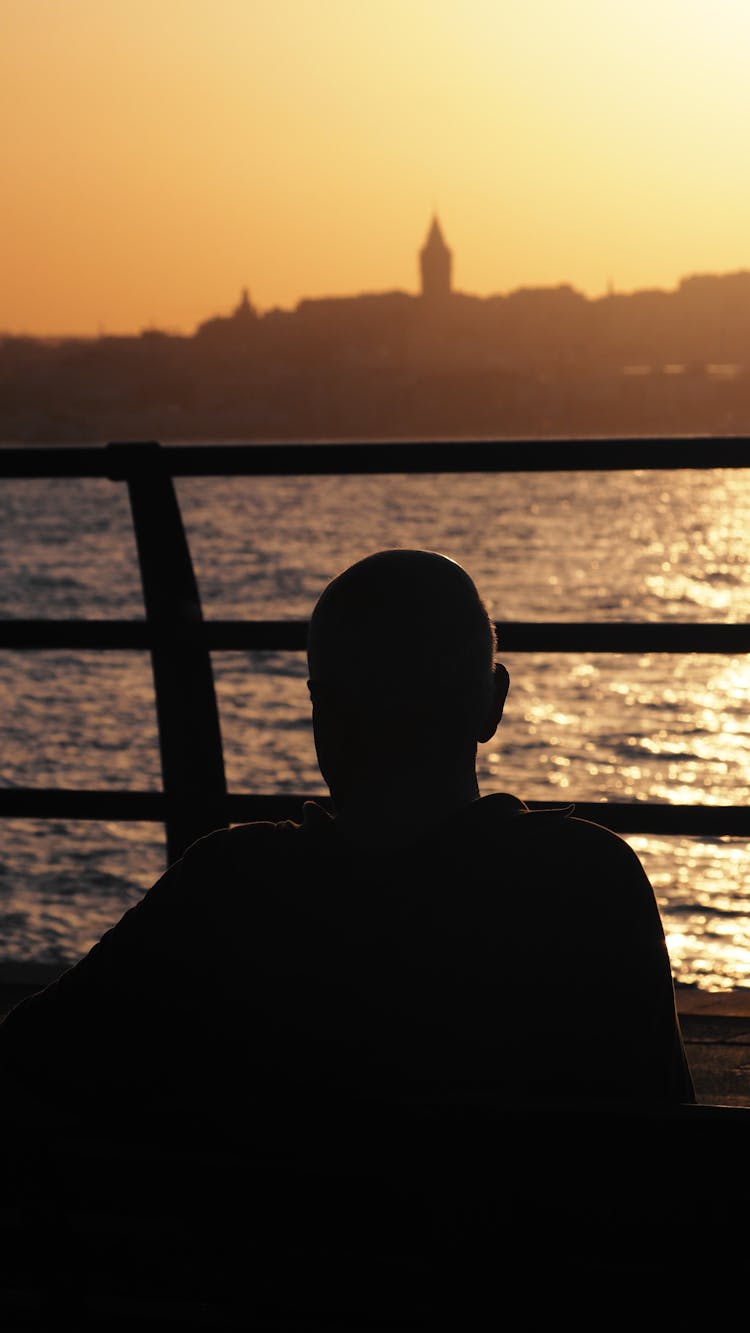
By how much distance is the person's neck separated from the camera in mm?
1414

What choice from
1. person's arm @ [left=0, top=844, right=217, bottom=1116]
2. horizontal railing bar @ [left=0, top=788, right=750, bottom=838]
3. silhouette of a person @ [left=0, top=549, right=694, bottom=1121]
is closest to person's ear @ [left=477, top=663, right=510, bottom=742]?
silhouette of a person @ [left=0, top=549, right=694, bottom=1121]

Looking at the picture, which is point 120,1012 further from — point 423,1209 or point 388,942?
point 423,1209


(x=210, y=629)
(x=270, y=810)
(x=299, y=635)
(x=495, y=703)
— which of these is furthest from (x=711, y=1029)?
(x=495, y=703)

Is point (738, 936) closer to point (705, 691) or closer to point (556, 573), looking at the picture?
point (705, 691)

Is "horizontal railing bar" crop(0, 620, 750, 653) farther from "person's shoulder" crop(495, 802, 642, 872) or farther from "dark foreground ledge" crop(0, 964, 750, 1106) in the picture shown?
"person's shoulder" crop(495, 802, 642, 872)

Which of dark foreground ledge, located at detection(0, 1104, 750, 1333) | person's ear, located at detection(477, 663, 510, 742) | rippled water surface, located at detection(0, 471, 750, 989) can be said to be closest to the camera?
dark foreground ledge, located at detection(0, 1104, 750, 1333)

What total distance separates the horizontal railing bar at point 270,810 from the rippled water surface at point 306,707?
235 centimetres

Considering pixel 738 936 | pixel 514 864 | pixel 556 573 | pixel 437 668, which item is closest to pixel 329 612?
pixel 437 668

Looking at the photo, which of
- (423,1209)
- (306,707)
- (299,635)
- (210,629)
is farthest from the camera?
(306,707)

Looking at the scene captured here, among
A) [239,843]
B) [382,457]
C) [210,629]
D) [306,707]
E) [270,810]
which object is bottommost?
[306,707]

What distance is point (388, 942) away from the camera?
54.6 inches

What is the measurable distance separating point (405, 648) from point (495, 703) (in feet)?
0.49

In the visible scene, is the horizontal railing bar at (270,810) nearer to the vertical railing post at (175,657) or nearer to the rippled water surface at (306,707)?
the vertical railing post at (175,657)

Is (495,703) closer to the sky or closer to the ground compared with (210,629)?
→ closer to the sky
